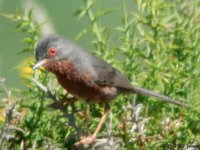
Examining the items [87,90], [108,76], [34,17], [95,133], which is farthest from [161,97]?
[34,17]

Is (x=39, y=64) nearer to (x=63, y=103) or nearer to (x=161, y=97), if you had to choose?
(x=63, y=103)

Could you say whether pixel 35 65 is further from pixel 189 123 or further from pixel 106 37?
pixel 189 123

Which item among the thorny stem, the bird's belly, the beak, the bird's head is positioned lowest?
the thorny stem

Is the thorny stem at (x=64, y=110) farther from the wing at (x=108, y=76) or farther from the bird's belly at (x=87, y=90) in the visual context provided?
the wing at (x=108, y=76)

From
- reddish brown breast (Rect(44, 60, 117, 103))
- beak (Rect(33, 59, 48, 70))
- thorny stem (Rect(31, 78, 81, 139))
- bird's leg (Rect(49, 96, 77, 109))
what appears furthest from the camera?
reddish brown breast (Rect(44, 60, 117, 103))

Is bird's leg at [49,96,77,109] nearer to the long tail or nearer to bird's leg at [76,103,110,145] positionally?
bird's leg at [76,103,110,145]

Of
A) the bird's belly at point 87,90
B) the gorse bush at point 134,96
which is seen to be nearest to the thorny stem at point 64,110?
the gorse bush at point 134,96

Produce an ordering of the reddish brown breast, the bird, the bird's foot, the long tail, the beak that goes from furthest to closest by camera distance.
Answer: the reddish brown breast → the bird → the beak → the long tail → the bird's foot

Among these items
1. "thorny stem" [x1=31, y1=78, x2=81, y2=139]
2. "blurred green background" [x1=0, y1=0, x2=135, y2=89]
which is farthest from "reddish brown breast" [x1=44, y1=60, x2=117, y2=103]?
"thorny stem" [x1=31, y1=78, x2=81, y2=139]
